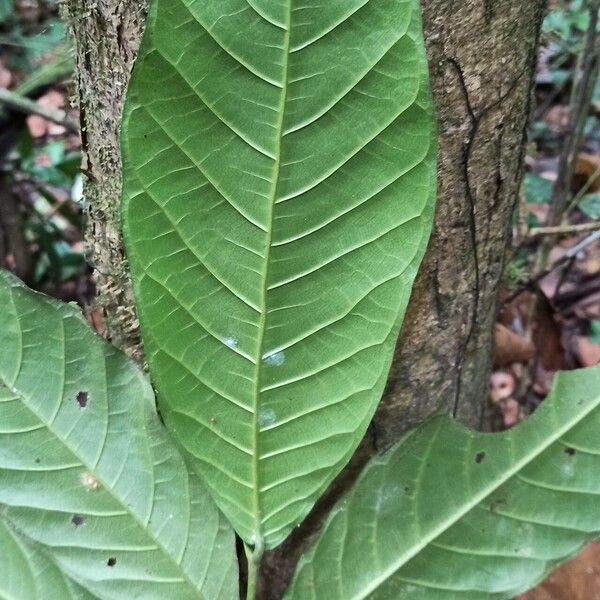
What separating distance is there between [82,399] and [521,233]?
812mm

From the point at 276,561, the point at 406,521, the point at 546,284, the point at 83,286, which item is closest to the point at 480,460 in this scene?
the point at 406,521

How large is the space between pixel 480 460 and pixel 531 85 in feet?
1.13

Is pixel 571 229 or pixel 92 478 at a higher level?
pixel 92 478

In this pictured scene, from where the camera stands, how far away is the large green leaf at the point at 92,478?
526 mm

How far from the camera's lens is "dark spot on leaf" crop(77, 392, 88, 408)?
0.53 metres

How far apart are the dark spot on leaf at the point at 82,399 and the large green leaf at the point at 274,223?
0.08 m

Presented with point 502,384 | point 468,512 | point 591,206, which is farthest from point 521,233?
point 468,512

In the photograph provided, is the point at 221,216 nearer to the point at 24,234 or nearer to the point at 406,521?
the point at 406,521

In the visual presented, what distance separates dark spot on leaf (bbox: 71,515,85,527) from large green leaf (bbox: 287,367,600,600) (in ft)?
0.62

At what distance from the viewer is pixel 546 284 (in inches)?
64.2

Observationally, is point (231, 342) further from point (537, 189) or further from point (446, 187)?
point (537, 189)

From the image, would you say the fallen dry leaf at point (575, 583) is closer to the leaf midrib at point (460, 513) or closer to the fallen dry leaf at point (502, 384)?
the leaf midrib at point (460, 513)

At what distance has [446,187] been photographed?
21.9 inches

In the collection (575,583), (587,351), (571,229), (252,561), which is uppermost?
(252,561)
